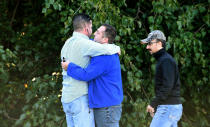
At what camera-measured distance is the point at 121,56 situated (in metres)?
3.89

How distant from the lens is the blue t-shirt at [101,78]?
2.79 meters

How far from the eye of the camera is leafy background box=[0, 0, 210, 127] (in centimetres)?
404

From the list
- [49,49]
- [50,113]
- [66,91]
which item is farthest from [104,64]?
[49,49]

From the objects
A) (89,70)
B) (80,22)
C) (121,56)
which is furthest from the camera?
(121,56)

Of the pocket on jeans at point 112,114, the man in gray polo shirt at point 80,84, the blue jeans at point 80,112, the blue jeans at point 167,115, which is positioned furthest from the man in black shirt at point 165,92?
the blue jeans at point 80,112

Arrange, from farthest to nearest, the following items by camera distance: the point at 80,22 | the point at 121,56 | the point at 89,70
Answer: the point at 121,56 → the point at 80,22 → the point at 89,70

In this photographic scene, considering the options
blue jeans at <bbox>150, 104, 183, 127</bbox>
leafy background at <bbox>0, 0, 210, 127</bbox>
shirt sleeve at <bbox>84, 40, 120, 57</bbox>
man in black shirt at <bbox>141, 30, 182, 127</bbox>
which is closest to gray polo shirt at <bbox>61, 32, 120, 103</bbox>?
shirt sleeve at <bbox>84, 40, 120, 57</bbox>

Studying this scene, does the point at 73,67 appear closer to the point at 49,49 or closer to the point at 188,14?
the point at 188,14

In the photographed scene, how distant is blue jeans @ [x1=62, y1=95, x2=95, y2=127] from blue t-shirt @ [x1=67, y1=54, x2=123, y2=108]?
6 centimetres

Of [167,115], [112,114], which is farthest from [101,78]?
[167,115]

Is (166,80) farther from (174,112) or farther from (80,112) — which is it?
(80,112)

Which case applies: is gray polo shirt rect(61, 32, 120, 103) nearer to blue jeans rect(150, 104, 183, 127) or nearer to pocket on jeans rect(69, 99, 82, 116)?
pocket on jeans rect(69, 99, 82, 116)

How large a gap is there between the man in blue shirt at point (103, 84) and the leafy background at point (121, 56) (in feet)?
3.16

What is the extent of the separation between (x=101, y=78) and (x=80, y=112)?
1.13 ft
